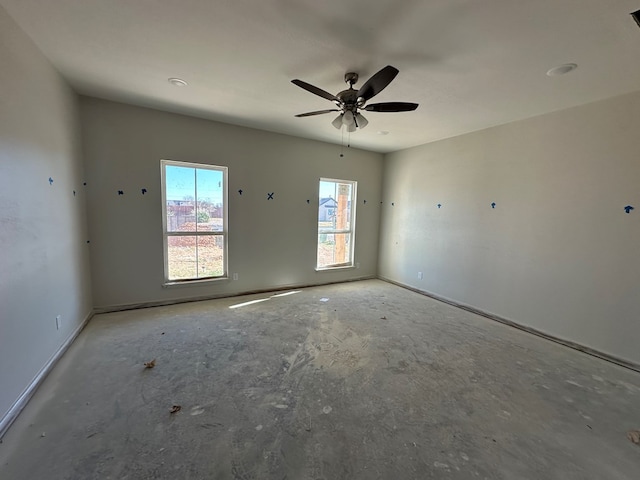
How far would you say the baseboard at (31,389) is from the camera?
1675mm

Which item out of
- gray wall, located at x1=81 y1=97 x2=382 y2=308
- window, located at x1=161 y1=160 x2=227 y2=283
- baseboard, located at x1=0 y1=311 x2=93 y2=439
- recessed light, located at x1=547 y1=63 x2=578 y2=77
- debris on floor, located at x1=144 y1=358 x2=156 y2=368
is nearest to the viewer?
baseboard, located at x1=0 y1=311 x2=93 y2=439

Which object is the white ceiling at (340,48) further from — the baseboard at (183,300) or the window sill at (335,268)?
the window sill at (335,268)

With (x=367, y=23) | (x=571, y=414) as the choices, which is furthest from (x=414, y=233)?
(x=367, y=23)

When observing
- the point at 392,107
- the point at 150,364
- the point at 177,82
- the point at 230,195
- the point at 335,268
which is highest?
the point at 177,82

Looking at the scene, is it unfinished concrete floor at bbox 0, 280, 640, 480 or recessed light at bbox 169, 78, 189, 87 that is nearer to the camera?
unfinished concrete floor at bbox 0, 280, 640, 480

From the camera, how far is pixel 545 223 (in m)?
3.26

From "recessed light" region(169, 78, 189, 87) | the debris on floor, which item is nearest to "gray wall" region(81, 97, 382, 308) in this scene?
"recessed light" region(169, 78, 189, 87)

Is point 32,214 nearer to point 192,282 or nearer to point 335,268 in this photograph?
point 192,282

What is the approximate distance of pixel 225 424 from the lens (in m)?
1.77

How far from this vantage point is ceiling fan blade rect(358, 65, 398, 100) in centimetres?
190

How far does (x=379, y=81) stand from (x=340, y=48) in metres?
0.41

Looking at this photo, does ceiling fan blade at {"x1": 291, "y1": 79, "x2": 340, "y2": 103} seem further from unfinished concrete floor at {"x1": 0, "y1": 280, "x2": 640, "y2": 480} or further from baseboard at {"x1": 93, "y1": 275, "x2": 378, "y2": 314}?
baseboard at {"x1": 93, "y1": 275, "x2": 378, "y2": 314}

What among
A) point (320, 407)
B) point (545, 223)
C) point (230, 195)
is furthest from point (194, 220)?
point (545, 223)

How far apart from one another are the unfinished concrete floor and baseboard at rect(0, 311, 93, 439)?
0.14 feet
